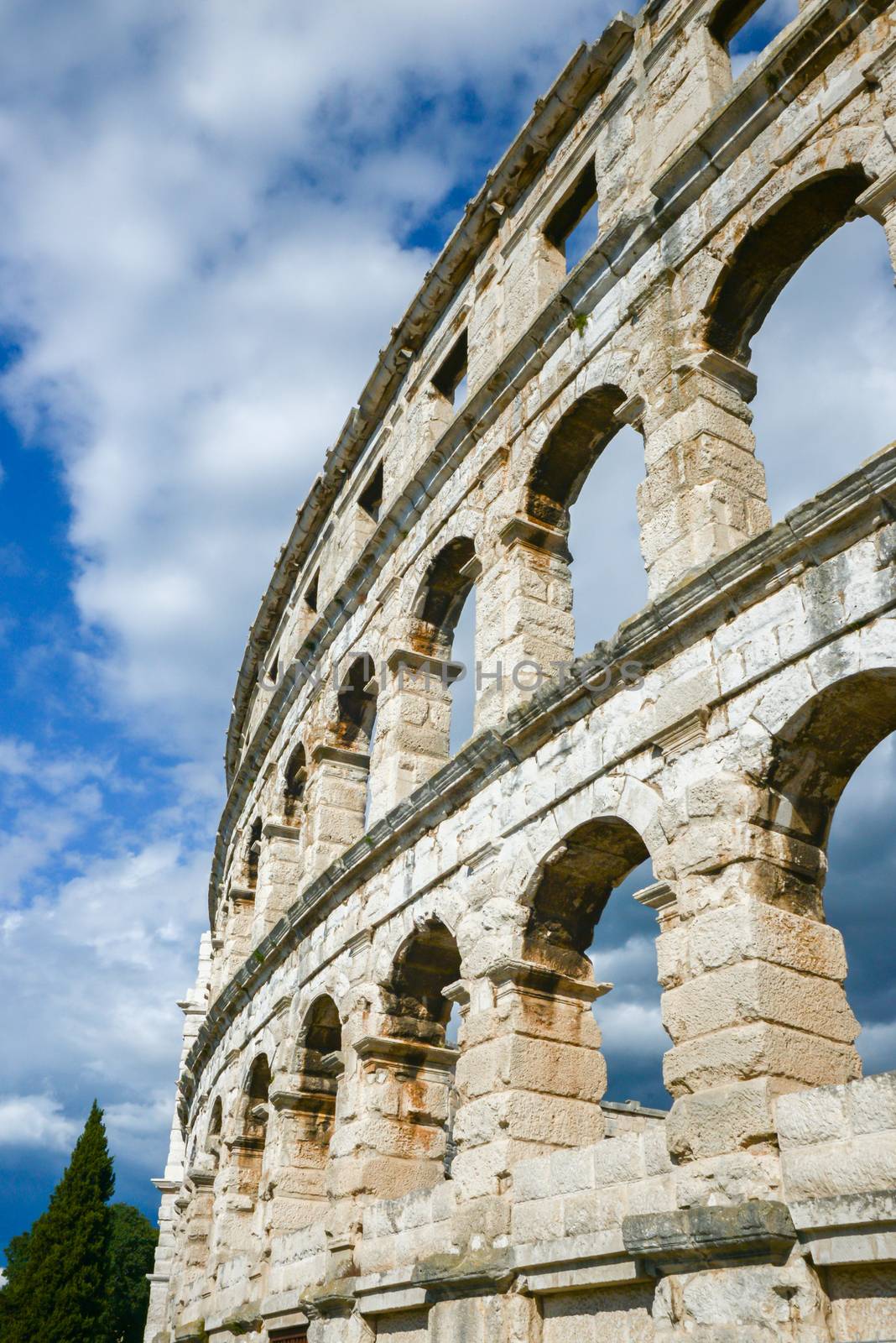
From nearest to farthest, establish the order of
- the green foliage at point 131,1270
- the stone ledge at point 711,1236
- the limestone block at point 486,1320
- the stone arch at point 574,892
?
the stone ledge at point 711,1236, the limestone block at point 486,1320, the stone arch at point 574,892, the green foliage at point 131,1270

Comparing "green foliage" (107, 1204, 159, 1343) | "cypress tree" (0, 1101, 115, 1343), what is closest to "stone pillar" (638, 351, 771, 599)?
"cypress tree" (0, 1101, 115, 1343)

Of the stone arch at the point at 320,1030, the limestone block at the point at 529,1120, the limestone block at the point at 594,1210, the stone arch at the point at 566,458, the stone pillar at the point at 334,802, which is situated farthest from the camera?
the stone pillar at the point at 334,802

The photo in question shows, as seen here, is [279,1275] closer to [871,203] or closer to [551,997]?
[551,997]

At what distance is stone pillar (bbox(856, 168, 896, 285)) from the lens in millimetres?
6746

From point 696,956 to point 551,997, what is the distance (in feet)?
6.35

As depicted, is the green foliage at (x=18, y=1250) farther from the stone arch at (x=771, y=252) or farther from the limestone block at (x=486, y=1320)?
the stone arch at (x=771, y=252)

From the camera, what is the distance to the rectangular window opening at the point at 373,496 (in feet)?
49.2

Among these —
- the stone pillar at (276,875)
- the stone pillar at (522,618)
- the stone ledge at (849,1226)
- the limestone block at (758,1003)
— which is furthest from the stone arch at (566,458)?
the stone pillar at (276,875)

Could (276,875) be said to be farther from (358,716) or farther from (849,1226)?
(849,1226)

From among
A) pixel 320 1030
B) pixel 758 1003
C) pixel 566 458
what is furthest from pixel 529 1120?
pixel 566 458

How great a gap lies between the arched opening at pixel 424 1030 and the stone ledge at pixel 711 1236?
12.6ft

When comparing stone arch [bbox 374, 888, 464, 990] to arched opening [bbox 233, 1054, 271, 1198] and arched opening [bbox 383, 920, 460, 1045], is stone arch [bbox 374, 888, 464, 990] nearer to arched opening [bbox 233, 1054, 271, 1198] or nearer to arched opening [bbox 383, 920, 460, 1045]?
arched opening [bbox 383, 920, 460, 1045]

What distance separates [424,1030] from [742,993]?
4.49m

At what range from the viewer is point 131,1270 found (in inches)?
1684
